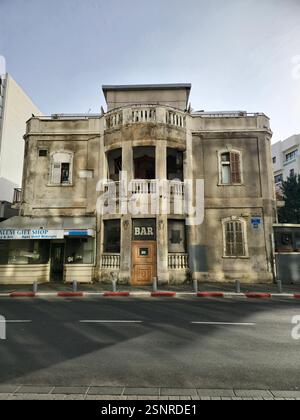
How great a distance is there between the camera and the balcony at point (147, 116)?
50.0 feet

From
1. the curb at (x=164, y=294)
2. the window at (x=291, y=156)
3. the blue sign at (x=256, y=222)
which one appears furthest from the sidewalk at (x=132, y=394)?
the window at (x=291, y=156)

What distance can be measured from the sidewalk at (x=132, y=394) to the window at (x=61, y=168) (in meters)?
13.8

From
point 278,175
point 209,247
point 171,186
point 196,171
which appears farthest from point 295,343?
point 278,175

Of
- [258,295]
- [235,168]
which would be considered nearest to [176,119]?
[235,168]

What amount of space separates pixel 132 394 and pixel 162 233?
1074 centimetres

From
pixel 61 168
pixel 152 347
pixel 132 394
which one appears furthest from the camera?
pixel 61 168

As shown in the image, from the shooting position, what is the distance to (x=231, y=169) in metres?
Result: 16.0

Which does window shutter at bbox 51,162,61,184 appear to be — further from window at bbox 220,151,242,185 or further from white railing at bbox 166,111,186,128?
window at bbox 220,151,242,185

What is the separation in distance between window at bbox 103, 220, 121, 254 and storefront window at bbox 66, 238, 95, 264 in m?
0.86

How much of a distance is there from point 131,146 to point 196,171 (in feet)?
14.5

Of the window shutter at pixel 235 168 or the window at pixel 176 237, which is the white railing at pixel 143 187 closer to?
the window at pixel 176 237

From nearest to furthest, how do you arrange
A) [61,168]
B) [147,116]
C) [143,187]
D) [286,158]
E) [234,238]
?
[143,187] → [234,238] → [147,116] → [61,168] → [286,158]

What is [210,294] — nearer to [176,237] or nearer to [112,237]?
[176,237]

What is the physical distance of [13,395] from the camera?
3.51 m
